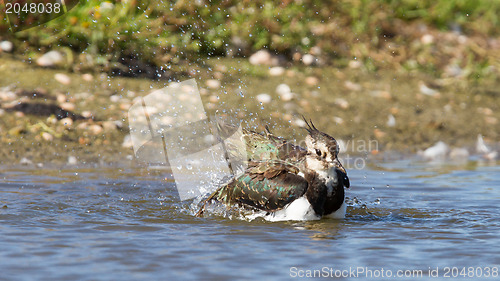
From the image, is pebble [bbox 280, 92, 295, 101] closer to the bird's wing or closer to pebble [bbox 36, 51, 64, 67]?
pebble [bbox 36, 51, 64, 67]

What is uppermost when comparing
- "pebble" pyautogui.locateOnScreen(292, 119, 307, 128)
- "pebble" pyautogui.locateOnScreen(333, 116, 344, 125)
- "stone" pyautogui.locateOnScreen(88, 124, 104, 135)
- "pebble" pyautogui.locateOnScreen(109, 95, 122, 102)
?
"pebble" pyautogui.locateOnScreen(109, 95, 122, 102)

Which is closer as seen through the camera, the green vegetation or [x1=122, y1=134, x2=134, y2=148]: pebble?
[x1=122, y1=134, x2=134, y2=148]: pebble

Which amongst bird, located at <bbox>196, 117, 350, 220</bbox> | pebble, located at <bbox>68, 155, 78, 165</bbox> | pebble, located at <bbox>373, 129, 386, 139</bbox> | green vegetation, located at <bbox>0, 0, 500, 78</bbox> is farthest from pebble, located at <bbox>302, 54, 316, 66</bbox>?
bird, located at <bbox>196, 117, 350, 220</bbox>

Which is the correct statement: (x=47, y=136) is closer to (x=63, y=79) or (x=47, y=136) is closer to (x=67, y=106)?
(x=67, y=106)

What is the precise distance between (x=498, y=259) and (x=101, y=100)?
4.90 meters

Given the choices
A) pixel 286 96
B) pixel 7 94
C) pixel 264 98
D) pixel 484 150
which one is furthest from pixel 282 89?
pixel 7 94

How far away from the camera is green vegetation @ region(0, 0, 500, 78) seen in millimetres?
8328

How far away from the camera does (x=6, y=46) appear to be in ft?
27.3

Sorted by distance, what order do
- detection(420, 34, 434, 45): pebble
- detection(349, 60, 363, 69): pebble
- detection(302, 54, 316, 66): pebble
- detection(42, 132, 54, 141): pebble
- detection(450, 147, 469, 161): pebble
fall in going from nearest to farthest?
1. detection(42, 132, 54, 141): pebble
2. detection(450, 147, 469, 161): pebble
3. detection(302, 54, 316, 66): pebble
4. detection(349, 60, 363, 69): pebble
5. detection(420, 34, 434, 45): pebble

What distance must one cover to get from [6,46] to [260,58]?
2913 mm

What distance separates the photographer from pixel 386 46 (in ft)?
31.6

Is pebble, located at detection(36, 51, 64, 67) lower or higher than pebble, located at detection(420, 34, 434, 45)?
lower

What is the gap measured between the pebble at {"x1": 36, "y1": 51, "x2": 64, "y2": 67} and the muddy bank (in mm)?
79

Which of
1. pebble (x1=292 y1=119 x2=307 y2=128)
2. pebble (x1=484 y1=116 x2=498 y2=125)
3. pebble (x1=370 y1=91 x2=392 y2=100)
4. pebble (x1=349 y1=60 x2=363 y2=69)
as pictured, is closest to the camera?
pebble (x1=292 y1=119 x2=307 y2=128)
